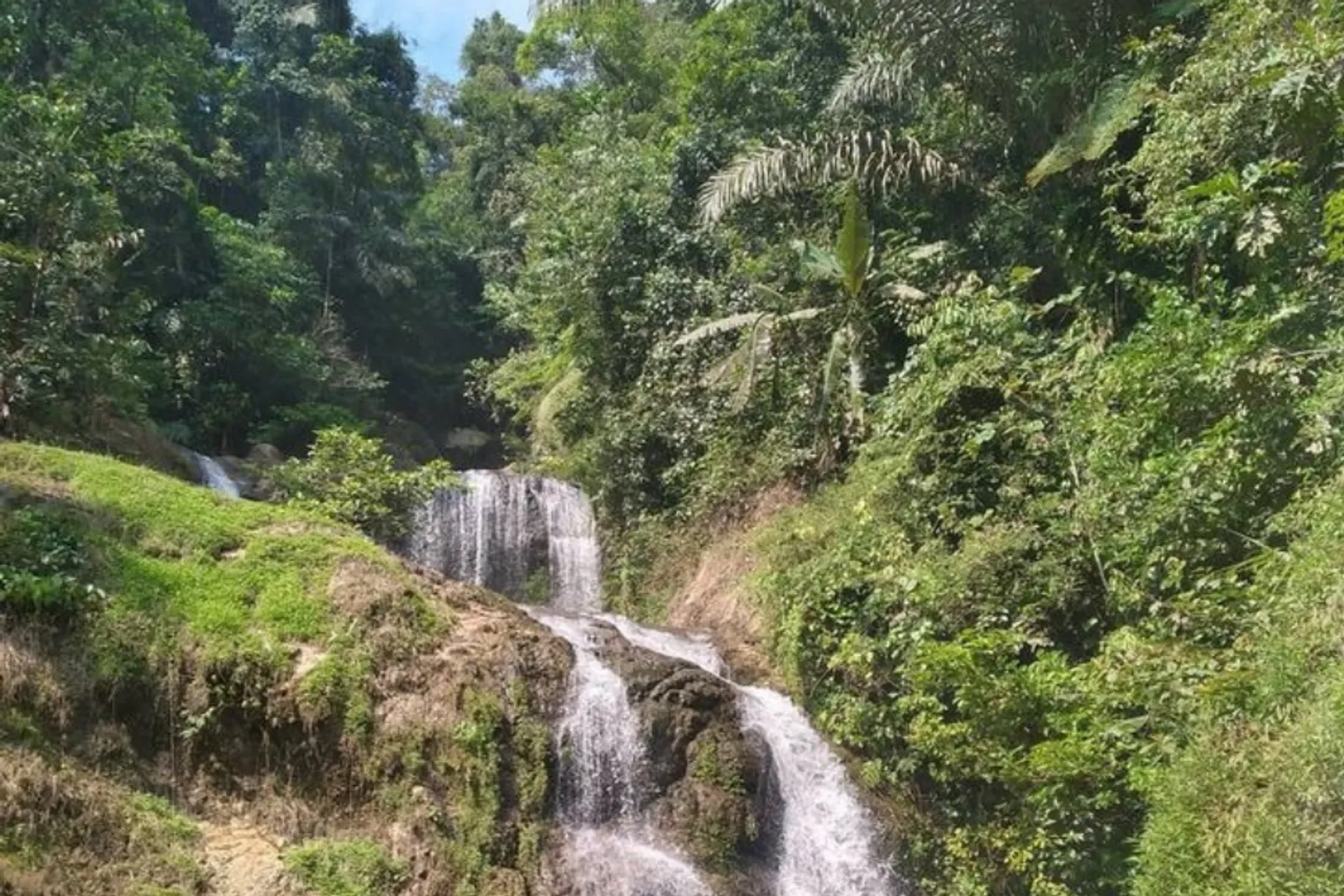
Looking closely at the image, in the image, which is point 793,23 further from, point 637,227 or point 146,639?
point 146,639

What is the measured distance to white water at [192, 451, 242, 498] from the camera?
17.7 m

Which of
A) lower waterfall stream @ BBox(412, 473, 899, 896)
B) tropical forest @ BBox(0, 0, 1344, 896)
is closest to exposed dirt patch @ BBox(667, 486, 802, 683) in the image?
tropical forest @ BBox(0, 0, 1344, 896)

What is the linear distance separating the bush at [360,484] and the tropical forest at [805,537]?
9 cm

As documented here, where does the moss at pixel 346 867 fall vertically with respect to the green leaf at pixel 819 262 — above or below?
below

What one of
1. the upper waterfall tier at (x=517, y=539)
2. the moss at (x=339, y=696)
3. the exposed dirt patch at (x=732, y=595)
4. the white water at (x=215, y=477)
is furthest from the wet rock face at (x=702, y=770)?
the white water at (x=215, y=477)

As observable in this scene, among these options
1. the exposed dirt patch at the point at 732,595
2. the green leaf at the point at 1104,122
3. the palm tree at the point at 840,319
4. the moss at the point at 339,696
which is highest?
the green leaf at the point at 1104,122

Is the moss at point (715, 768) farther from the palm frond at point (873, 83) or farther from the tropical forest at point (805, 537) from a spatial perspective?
the palm frond at point (873, 83)

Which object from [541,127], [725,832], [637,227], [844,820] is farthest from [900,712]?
[541,127]

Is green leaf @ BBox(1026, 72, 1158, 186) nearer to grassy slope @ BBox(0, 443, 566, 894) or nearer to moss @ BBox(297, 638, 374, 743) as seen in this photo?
grassy slope @ BBox(0, 443, 566, 894)

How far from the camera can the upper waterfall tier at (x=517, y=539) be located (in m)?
17.9

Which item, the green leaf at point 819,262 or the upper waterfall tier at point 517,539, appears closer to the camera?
the green leaf at point 819,262

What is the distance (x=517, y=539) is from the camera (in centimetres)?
1858

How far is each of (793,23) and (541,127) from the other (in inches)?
551

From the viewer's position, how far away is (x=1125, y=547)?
8.97 metres
